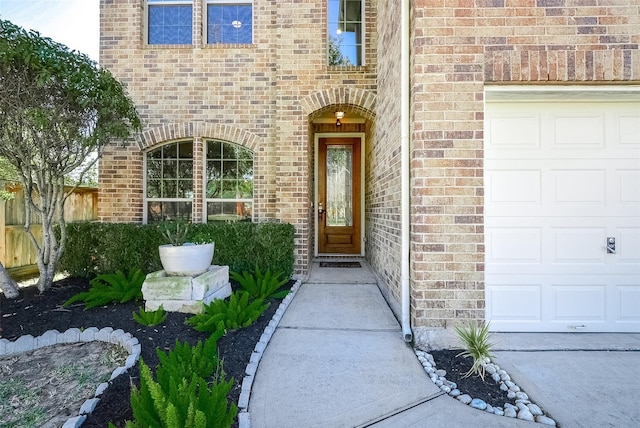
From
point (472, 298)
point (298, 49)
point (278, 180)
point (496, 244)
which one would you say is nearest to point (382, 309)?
point (472, 298)

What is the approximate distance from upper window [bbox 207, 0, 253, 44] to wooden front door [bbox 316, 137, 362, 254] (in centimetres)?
247

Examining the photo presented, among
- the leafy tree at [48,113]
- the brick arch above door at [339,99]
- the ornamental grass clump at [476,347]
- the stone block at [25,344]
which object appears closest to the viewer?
the ornamental grass clump at [476,347]

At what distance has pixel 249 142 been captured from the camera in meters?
5.37

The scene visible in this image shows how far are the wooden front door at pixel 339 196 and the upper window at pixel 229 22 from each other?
247 centimetres

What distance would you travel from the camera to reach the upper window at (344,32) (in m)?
5.29

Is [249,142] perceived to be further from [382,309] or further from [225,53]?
[382,309]

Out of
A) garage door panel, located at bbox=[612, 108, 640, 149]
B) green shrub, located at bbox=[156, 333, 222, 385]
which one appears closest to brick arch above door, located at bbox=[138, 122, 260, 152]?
green shrub, located at bbox=[156, 333, 222, 385]

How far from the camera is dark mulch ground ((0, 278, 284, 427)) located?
6.48 feet

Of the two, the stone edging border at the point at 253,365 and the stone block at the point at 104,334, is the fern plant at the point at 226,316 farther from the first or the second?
the stone block at the point at 104,334

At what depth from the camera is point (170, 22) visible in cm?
548

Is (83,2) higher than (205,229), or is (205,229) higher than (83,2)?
(83,2)

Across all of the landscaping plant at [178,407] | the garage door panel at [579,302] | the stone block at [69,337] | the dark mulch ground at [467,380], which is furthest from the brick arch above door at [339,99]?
the landscaping plant at [178,407]

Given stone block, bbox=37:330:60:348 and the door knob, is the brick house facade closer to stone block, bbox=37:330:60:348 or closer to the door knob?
the door knob

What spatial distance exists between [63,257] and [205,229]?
2.28 m
